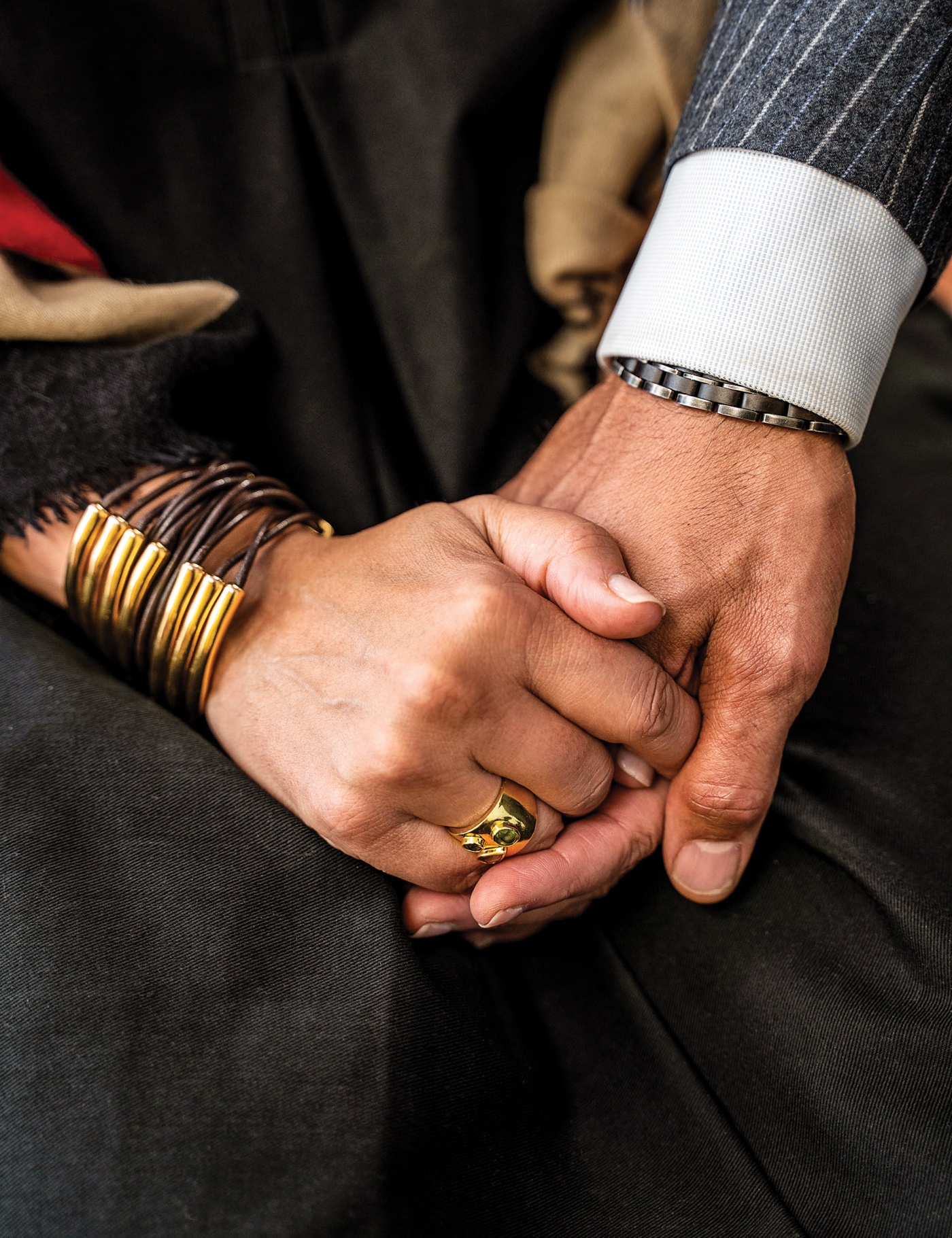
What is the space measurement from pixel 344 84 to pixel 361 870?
2.53ft

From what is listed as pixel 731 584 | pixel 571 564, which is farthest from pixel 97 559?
pixel 731 584

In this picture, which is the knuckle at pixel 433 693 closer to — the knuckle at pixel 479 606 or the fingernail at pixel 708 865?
the knuckle at pixel 479 606

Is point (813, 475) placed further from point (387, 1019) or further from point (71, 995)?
point (71, 995)

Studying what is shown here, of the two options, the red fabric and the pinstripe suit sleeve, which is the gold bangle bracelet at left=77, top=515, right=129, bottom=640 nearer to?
the red fabric

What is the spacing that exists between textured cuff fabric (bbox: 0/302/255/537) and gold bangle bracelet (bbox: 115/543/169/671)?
11 cm

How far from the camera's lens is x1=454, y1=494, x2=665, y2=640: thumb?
613 mm

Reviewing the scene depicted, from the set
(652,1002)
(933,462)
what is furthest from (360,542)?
(933,462)

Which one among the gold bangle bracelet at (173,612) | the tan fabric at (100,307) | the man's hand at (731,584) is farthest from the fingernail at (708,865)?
the tan fabric at (100,307)

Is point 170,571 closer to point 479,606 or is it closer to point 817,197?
point 479,606

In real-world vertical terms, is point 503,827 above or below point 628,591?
below

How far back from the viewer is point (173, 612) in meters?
0.66

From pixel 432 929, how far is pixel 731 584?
38 cm

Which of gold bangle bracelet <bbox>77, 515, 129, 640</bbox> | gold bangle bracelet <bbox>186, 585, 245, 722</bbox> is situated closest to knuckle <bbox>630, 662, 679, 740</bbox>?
gold bangle bracelet <bbox>186, 585, 245, 722</bbox>

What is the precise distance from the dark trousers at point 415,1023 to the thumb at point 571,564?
0.27 m
